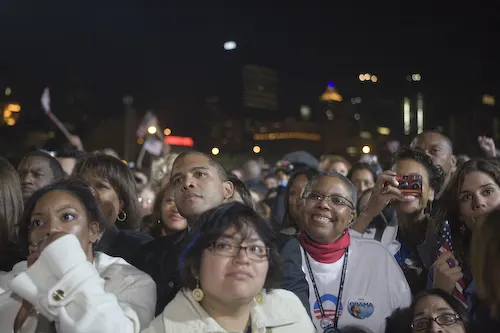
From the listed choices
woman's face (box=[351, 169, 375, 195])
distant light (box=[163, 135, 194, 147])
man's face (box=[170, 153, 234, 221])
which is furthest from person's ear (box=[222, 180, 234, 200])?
distant light (box=[163, 135, 194, 147])

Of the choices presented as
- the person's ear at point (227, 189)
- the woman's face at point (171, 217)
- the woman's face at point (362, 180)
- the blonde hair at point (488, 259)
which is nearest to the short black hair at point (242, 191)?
the person's ear at point (227, 189)

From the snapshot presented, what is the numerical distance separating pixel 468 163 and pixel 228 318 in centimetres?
249

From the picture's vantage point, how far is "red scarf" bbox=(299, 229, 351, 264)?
4.29m

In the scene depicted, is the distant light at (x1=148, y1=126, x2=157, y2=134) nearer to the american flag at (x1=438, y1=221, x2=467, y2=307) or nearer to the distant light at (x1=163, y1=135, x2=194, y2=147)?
the american flag at (x1=438, y1=221, x2=467, y2=307)

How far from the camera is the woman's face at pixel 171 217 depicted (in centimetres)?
545

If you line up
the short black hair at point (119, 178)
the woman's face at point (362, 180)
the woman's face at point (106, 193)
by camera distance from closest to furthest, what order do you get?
the woman's face at point (106, 193) → the short black hair at point (119, 178) → the woman's face at point (362, 180)

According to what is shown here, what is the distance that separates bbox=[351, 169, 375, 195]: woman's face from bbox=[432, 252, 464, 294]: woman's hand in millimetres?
3018

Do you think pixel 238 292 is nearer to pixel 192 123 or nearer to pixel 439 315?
pixel 439 315

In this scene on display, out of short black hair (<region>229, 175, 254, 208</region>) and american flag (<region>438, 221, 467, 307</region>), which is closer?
american flag (<region>438, 221, 467, 307</region>)

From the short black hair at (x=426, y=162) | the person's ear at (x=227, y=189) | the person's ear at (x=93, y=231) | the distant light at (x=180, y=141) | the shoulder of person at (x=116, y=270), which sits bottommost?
the shoulder of person at (x=116, y=270)

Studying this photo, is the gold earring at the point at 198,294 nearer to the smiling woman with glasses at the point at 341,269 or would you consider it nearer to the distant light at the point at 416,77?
the smiling woman with glasses at the point at 341,269

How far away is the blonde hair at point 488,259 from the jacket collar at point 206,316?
1.09 metres

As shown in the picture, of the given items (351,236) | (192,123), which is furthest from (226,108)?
(351,236)

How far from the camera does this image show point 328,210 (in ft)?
14.1
